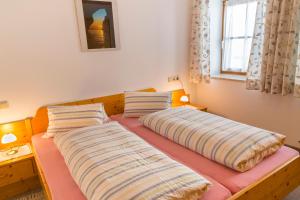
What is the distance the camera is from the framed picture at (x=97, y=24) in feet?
7.84

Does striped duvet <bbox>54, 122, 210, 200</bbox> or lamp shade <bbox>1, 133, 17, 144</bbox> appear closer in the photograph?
striped duvet <bbox>54, 122, 210, 200</bbox>

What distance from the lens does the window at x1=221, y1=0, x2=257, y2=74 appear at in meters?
2.89

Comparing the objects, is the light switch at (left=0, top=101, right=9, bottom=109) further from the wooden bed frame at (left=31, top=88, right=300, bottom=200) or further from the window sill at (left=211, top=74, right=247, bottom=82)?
the window sill at (left=211, top=74, right=247, bottom=82)

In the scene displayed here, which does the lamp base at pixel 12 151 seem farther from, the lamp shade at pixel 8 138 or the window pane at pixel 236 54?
the window pane at pixel 236 54

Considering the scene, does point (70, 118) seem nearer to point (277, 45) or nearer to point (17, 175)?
point (17, 175)

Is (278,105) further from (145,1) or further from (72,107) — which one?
(72,107)

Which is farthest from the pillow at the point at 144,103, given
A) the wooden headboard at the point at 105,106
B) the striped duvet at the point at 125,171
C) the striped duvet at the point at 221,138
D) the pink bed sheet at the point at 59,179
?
the pink bed sheet at the point at 59,179

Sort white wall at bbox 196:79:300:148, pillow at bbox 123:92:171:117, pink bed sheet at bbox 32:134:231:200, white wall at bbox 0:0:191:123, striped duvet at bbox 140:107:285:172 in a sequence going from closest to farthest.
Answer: pink bed sheet at bbox 32:134:231:200 → striped duvet at bbox 140:107:285:172 → white wall at bbox 0:0:191:123 → white wall at bbox 196:79:300:148 → pillow at bbox 123:92:171:117

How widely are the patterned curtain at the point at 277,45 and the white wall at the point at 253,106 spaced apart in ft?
0.72

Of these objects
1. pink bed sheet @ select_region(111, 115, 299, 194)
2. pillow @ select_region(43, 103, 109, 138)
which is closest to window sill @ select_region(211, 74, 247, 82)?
pink bed sheet @ select_region(111, 115, 299, 194)

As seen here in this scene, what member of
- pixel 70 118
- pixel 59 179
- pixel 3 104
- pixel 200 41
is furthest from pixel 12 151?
pixel 200 41

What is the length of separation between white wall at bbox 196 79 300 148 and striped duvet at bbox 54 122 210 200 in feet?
5.85

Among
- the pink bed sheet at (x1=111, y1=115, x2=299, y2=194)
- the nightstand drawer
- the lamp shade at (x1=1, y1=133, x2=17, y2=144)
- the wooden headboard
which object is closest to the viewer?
the pink bed sheet at (x1=111, y1=115, x2=299, y2=194)

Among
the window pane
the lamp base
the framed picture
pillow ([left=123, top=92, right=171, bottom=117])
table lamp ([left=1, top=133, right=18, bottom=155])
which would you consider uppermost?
the framed picture
